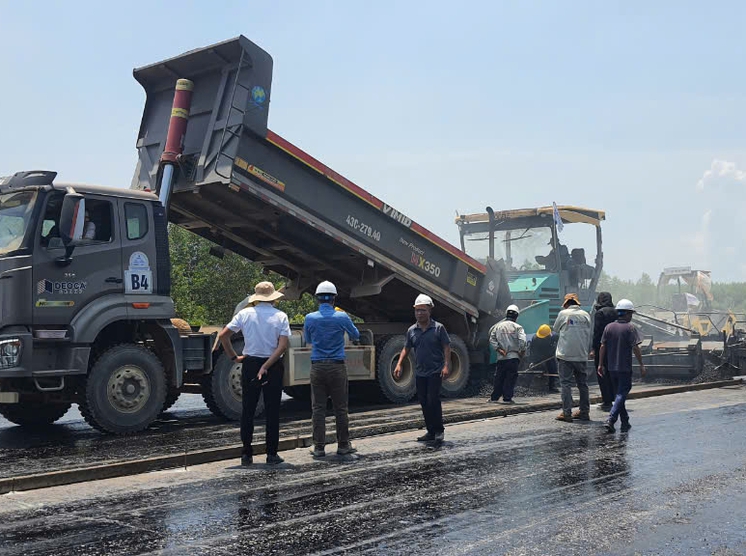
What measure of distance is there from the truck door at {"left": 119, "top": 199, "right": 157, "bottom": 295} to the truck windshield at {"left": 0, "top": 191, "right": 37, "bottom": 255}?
1.01m

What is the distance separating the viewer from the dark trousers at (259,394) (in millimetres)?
7715

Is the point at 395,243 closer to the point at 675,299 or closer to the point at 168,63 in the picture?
the point at 168,63

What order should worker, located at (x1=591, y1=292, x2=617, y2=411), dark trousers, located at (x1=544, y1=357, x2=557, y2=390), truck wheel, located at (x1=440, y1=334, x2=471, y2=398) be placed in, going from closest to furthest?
worker, located at (x1=591, y1=292, x2=617, y2=411), truck wheel, located at (x1=440, y1=334, x2=471, y2=398), dark trousers, located at (x1=544, y1=357, x2=557, y2=390)

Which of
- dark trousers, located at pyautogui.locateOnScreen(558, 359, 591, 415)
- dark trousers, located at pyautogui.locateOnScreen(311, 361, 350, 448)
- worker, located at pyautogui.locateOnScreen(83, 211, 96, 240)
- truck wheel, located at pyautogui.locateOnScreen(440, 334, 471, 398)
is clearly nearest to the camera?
dark trousers, located at pyautogui.locateOnScreen(311, 361, 350, 448)

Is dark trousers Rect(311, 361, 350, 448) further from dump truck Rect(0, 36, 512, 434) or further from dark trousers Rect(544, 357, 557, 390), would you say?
dark trousers Rect(544, 357, 557, 390)

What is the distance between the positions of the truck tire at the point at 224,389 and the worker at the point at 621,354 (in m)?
4.29

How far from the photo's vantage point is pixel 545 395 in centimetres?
1432

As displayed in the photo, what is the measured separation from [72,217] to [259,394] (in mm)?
2912

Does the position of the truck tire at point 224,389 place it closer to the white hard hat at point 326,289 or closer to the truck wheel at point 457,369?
the white hard hat at point 326,289

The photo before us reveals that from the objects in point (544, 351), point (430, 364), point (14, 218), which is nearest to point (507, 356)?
point (544, 351)

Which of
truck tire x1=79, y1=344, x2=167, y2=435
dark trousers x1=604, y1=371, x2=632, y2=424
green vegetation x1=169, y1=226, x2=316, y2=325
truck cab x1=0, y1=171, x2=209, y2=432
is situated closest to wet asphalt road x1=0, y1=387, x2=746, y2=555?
dark trousers x1=604, y1=371, x2=632, y2=424

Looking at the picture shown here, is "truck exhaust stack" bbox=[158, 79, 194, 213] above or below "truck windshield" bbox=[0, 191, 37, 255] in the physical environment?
above

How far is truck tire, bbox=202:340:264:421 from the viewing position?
35.1ft

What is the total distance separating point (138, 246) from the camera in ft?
32.3
